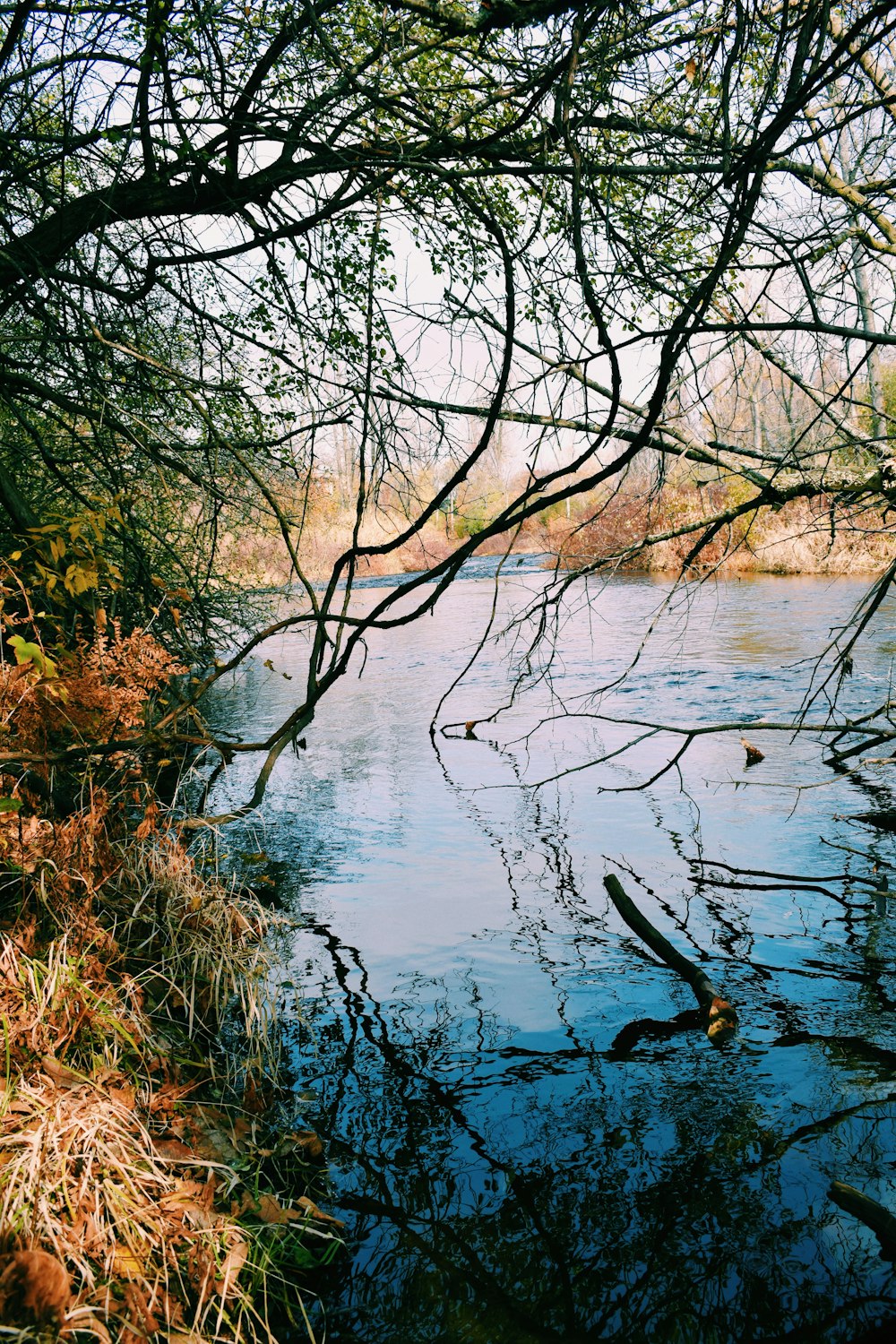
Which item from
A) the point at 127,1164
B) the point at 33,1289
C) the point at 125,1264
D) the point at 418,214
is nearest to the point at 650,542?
the point at 418,214

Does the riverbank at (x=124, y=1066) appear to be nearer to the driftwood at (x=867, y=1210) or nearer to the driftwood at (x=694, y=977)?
the driftwood at (x=867, y=1210)

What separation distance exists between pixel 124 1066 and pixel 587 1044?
1938 millimetres

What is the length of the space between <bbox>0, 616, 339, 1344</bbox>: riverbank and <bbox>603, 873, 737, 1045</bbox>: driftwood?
166 cm

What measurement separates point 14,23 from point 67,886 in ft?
10.3

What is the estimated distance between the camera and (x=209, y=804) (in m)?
8.50

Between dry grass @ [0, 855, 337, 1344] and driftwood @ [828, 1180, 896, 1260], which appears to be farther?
driftwood @ [828, 1180, 896, 1260]

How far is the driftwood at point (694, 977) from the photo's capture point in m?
4.16

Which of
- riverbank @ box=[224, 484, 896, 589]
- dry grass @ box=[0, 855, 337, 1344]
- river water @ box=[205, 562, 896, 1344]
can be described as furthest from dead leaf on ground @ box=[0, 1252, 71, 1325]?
riverbank @ box=[224, 484, 896, 589]

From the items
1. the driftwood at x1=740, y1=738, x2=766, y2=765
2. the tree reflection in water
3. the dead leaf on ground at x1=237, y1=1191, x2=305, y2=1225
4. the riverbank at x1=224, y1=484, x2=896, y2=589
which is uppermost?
the riverbank at x1=224, y1=484, x2=896, y2=589

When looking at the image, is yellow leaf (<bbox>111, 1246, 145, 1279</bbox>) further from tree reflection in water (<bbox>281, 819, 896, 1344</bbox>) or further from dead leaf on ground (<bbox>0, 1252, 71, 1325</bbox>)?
tree reflection in water (<bbox>281, 819, 896, 1344</bbox>)

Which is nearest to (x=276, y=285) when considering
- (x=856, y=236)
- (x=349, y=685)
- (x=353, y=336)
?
(x=353, y=336)

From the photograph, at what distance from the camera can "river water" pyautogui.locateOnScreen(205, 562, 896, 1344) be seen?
9.64ft

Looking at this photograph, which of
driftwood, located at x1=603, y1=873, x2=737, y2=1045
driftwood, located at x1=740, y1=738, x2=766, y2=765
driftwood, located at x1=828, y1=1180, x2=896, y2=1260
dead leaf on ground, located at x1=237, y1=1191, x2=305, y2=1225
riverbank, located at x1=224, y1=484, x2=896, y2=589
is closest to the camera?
driftwood, located at x1=828, y1=1180, x2=896, y2=1260

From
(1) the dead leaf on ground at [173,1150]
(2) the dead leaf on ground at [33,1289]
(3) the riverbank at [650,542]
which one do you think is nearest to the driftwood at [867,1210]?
(1) the dead leaf on ground at [173,1150]
